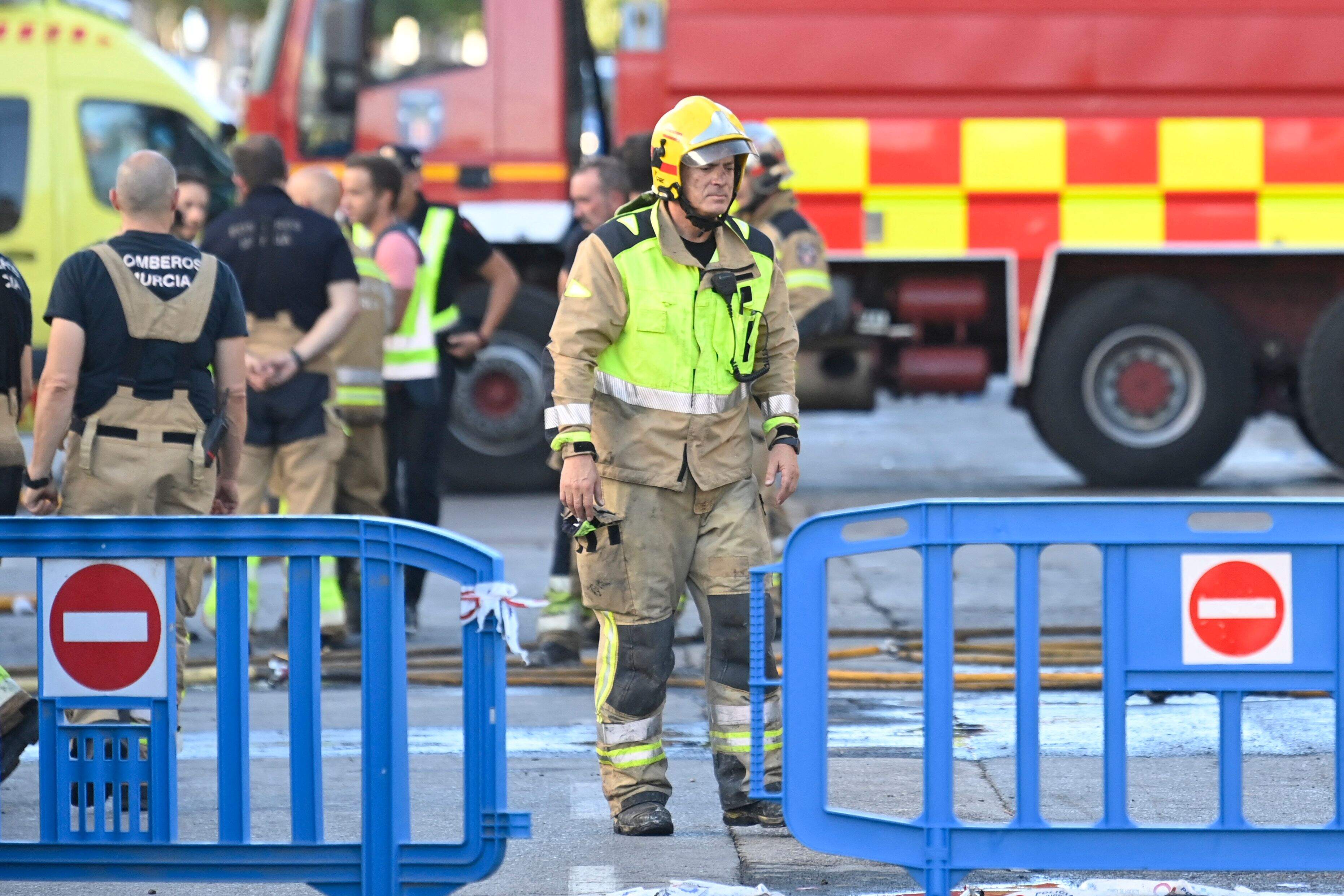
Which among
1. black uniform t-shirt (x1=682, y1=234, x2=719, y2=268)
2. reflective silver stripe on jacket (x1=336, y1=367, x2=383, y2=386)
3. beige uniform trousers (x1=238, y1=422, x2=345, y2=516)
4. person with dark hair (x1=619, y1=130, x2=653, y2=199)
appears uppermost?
person with dark hair (x1=619, y1=130, x2=653, y2=199)

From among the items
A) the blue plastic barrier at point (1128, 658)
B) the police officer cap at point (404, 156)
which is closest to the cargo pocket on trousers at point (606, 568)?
Result: the blue plastic barrier at point (1128, 658)

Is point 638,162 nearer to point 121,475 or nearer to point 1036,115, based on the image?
point 121,475

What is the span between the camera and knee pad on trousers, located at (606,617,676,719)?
466 centimetres

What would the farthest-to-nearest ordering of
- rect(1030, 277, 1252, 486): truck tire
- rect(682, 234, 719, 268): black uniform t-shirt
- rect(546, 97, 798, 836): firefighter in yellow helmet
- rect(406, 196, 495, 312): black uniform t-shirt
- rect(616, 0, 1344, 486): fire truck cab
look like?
1. rect(1030, 277, 1252, 486): truck tire
2. rect(616, 0, 1344, 486): fire truck cab
3. rect(406, 196, 495, 312): black uniform t-shirt
4. rect(682, 234, 719, 268): black uniform t-shirt
5. rect(546, 97, 798, 836): firefighter in yellow helmet

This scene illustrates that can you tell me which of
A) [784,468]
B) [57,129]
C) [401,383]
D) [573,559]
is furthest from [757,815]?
[57,129]

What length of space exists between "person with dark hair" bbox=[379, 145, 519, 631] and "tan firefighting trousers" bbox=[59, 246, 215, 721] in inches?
83.7

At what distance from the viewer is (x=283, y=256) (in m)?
6.66

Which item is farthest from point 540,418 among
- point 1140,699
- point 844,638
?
point 1140,699

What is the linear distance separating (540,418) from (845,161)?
214 cm

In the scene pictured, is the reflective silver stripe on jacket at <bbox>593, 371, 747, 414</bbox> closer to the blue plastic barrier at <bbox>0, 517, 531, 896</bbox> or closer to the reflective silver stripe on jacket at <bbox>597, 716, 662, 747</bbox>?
the reflective silver stripe on jacket at <bbox>597, 716, 662, 747</bbox>

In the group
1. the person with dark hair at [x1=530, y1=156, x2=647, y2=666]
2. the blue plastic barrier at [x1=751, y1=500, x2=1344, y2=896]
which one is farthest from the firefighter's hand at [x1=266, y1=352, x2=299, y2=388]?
the blue plastic barrier at [x1=751, y1=500, x2=1344, y2=896]

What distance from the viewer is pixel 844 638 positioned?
7.18 meters

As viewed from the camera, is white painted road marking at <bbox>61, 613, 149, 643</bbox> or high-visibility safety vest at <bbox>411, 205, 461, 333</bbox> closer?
white painted road marking at <bbox>61, 613, 149, 643</bbox>

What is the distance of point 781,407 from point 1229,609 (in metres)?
1.36
